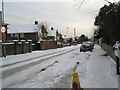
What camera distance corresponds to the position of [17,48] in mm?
28438

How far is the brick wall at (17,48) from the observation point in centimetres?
2615

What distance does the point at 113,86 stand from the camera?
7.06m

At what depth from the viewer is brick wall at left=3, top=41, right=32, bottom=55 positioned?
26152 millimetres

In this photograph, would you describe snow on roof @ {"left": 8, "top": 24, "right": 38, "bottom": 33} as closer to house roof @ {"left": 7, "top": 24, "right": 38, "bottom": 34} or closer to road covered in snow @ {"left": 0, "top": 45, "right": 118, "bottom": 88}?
house roof @ {"left": 7, "top": 24, "right": 38, "bottom": 34}

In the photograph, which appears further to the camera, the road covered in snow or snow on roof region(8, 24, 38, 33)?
snow on roof region(8, 24, 38, 33)

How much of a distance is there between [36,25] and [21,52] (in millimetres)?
42533

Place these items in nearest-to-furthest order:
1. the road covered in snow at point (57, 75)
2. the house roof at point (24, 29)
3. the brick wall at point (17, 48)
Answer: the road covered in snow at point (57, 75)
the brick wall at point (17, 48)
the house roof at point (24, 29)

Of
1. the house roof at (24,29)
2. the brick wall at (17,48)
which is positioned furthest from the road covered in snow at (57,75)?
the house roof at (24,29)

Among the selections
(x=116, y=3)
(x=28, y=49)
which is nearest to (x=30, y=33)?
(x=28, y=49)

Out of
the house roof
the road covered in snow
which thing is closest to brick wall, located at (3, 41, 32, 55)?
the road covered in snow

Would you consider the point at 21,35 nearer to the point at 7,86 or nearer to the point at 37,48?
the point at 37,48

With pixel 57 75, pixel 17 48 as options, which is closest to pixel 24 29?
pixel 17 48

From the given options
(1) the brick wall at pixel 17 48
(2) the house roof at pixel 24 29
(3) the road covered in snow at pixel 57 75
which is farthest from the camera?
(2) the house roof at pixel 24 29

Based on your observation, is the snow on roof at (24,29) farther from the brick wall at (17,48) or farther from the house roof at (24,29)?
the brick wall at (17,48)
